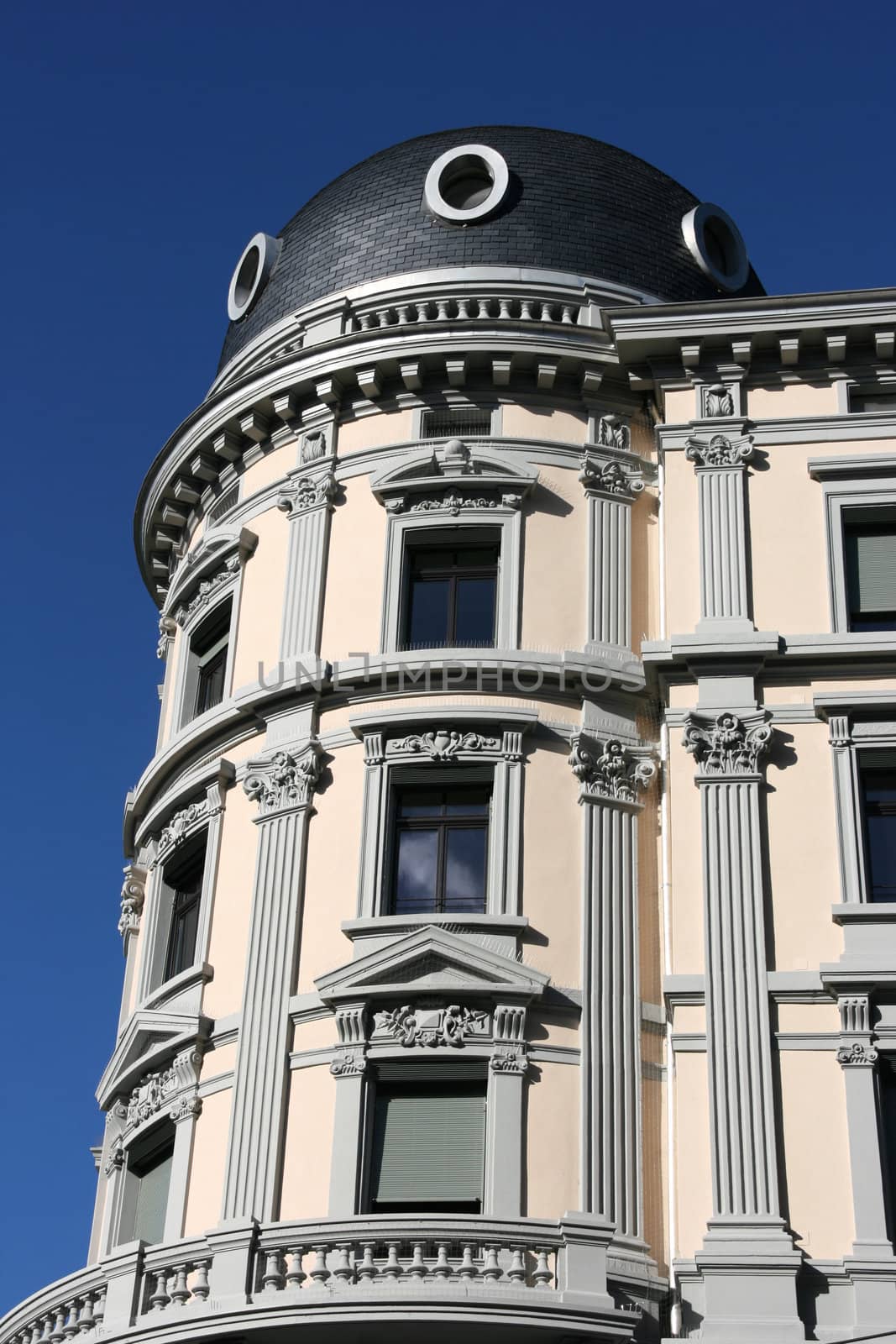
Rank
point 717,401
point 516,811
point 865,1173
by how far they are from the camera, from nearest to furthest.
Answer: point 865,1173, point 516,811, point 717,401

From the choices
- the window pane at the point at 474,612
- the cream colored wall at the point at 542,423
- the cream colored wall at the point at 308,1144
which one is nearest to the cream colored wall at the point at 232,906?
the cream colored wall at the point at 308,1144

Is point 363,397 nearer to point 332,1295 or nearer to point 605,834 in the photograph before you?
point 605,834

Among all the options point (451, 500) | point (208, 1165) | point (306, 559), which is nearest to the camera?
point (208, 1165)

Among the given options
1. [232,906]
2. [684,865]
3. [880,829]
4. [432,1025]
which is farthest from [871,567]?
[232,906]

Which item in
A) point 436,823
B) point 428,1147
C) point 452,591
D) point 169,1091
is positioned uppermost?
point 452,591

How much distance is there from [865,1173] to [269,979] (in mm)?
8633

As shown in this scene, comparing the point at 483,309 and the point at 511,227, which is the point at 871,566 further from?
the point at 511,227

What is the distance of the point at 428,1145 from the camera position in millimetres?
28406

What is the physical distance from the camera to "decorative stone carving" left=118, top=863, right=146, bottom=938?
36031 millimetres

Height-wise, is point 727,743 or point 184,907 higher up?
point 727,743

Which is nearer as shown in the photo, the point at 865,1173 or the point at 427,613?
the point at 865,1173

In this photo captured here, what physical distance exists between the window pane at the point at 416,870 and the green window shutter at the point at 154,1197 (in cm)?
517

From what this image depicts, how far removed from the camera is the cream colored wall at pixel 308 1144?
92.2 ft

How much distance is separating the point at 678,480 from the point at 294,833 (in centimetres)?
826
